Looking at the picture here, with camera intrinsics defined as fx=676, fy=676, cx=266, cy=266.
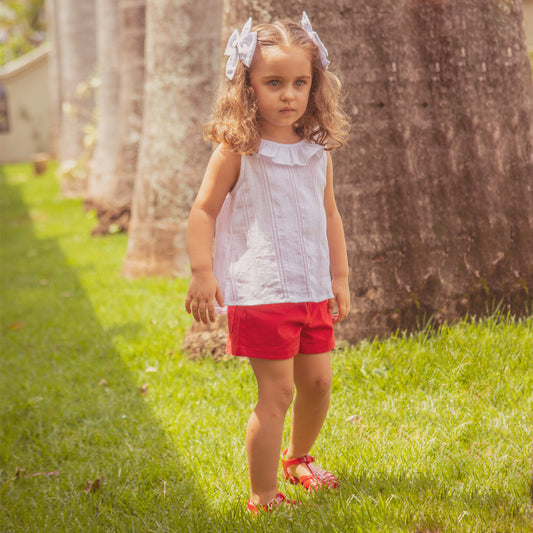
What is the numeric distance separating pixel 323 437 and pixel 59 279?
569 centimetres

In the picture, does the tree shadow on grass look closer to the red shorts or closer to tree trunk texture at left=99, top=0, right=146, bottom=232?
the red shorts

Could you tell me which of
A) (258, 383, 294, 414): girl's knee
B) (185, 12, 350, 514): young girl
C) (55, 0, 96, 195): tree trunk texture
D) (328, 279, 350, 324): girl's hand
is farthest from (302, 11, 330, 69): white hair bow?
(55, 0, 96, 195): tree trunk texture

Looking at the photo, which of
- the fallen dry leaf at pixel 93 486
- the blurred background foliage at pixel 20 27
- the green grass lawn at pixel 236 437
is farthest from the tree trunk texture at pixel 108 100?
the blurred background foliage at pixel 20 27

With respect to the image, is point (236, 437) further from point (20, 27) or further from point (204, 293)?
point (20, 27)

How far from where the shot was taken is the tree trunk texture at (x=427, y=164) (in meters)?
3.74

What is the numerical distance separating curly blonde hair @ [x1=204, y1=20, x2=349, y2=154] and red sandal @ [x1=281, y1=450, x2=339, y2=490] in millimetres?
1327

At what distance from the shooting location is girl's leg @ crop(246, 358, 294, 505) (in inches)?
101

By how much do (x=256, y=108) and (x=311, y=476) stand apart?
4.91ft

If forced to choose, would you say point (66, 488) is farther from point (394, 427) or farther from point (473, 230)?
point (473, 230)

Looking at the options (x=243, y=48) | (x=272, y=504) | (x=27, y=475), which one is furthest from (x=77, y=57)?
(x=272, y=504)

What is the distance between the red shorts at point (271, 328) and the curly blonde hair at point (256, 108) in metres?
0.60

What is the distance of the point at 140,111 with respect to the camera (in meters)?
9.15

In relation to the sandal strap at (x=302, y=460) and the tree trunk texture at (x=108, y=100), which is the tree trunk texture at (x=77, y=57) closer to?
the tree trunk texture at (x=108, y=100)

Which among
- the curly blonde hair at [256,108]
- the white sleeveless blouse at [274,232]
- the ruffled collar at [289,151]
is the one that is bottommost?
the white sleeveless blouse at [274,232]
